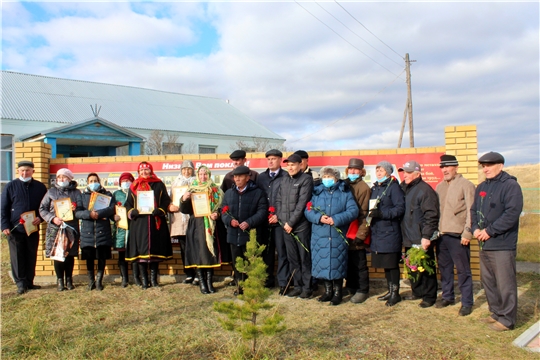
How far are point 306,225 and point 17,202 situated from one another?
4.34m

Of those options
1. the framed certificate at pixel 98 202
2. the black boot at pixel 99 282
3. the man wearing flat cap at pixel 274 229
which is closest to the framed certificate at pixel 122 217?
the framed certificate at pixel 98 202

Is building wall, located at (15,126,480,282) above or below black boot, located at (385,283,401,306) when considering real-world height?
above

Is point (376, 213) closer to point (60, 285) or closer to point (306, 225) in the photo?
point (306, 225)

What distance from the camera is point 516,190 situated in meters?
4.10

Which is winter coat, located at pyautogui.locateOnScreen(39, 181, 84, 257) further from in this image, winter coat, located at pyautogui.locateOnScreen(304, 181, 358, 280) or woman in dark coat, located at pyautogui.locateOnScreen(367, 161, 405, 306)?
woman in dark coat, located at pyautogui.locateOnScreen(367, 161, 405, 306)

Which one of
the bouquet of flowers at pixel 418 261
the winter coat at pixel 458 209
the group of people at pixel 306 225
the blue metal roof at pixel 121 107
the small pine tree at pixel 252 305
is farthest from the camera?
the blue metal roof at pixel 121 107

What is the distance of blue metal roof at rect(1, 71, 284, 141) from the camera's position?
1902 cm

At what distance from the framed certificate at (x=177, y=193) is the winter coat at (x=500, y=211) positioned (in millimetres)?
3844

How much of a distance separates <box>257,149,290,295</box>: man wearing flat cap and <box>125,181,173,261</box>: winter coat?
1.49 m

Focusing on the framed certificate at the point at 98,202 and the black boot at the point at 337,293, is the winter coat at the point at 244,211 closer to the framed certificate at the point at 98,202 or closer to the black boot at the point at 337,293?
the black boot at the point at 337,293

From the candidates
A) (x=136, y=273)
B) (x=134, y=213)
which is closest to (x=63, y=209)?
(x=134, y=213)

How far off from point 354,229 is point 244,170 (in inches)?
65.0

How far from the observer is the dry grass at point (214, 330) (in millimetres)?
3619

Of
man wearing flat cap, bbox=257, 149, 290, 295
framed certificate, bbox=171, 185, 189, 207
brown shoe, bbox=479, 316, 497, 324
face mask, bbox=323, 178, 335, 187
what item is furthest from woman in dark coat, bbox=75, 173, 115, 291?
brown shoe, bbox=479, 316, 497, 324
